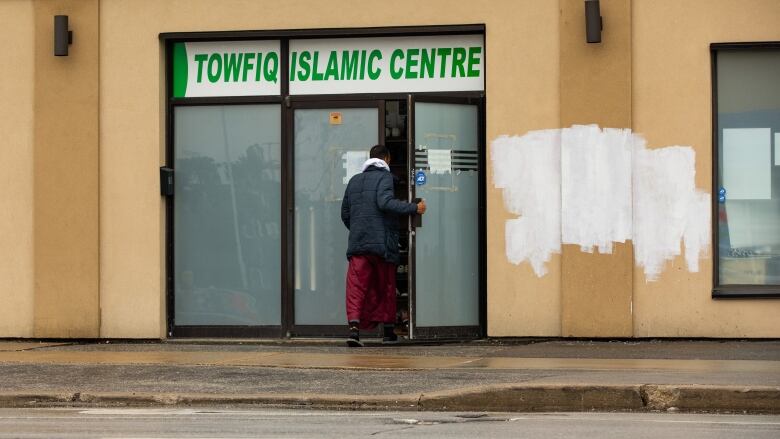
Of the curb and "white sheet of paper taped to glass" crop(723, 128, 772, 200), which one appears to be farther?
"white sheet of paper taped to glass" crop(723, 128, 772, 200)

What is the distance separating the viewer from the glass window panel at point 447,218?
49.3 ft

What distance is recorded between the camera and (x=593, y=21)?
48.1 ft

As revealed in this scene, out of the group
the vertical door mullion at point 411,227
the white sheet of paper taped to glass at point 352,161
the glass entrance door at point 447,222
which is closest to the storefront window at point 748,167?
the glass entrance door at point 447,222

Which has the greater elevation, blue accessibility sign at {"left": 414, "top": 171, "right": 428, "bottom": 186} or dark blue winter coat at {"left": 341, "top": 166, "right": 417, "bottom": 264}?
blue accessibility sign at {"left": 414, "top": 171, "right": 428, "bottom": 186}

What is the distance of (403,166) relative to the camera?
1559 centimetres

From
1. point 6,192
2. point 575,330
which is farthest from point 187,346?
point 575,330

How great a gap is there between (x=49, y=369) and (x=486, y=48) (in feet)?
18.2

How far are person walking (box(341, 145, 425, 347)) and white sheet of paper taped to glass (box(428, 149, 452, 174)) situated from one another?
20.4 inches

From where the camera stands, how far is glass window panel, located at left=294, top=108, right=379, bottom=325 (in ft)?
50.9

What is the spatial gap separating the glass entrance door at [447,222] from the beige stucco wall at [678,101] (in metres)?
1.70

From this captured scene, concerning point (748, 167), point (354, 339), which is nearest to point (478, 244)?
point (354, 339)

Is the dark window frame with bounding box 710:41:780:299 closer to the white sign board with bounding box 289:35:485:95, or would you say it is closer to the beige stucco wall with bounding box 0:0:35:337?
the white sign board with bounding box 289:35:485:95

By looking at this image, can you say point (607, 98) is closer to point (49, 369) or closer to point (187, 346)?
point (187, 346)

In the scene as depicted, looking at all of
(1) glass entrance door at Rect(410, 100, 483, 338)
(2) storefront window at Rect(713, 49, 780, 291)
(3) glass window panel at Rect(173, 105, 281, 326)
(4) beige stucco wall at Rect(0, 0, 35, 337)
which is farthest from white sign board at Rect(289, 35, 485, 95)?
(4) beige stucco wall at Rect(0, 0, 35, 337)
